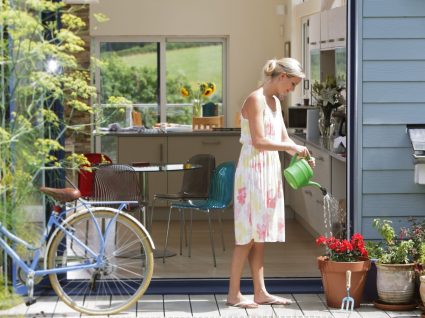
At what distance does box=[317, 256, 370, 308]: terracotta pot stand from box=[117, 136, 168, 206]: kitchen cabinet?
418 cm

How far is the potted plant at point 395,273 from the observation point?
6145mm

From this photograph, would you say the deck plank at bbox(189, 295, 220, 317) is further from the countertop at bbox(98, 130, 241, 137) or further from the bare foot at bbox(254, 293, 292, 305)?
the countertop at bbox(98, 130, 241, 137)

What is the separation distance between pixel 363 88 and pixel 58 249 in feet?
Answer: 6.93

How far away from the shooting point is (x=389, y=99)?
6430 mm

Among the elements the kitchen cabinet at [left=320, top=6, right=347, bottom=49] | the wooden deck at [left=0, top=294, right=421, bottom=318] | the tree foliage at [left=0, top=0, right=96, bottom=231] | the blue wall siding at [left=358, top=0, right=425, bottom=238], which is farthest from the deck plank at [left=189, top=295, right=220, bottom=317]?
the kitchen cabinet at [left=320, top=6, right=347, bottom=49]

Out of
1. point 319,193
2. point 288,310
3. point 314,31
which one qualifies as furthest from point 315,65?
point 288,310

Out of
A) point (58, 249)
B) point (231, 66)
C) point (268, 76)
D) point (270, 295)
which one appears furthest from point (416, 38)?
point (231, 66)

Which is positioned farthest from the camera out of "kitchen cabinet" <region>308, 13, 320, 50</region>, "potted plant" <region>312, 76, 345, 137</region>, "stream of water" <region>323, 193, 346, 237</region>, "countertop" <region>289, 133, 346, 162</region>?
"kitchen cabinet" <region>308, 13, 320, 50</region>

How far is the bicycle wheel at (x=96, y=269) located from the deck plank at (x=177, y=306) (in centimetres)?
23

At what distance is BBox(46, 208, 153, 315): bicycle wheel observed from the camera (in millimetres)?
5789

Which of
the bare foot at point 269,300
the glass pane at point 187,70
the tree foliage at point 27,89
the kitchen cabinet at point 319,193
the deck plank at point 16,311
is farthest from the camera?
the glass pane at point 187,70

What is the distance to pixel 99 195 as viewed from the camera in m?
7.75

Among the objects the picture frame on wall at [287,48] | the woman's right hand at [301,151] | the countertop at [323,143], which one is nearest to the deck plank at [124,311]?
the woman's right hand at [301,151]

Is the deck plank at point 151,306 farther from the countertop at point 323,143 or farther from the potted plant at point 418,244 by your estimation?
the countertop at point 323,143
